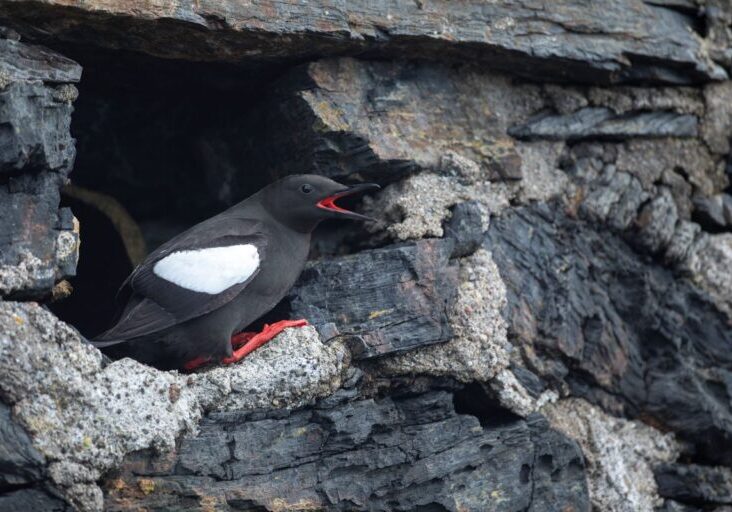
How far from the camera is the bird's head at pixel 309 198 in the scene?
5.36m

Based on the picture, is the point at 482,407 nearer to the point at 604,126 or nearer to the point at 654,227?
the point at 654,227

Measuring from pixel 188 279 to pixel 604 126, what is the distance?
244cm

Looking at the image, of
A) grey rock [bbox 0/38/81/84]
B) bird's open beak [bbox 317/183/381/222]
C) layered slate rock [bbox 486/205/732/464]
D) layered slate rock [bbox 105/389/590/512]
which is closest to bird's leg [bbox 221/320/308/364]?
layered slate rock [bbox 105/389/590/512]

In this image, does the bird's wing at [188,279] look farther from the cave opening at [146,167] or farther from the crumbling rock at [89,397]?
the cave opening at [146,167]

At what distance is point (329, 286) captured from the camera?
17.2ft

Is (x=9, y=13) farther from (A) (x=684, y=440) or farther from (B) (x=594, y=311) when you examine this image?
(A) (x=684, y=440)

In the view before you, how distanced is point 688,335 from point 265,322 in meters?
2.22

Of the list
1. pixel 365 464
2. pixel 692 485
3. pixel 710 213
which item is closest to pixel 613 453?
pixel 692 485

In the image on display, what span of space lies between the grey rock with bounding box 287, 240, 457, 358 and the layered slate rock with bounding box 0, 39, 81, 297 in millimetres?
1251

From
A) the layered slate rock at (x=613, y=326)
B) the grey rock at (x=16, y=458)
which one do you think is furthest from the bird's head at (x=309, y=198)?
the grey rock at (x=16, y=458)

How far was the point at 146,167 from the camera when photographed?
623 cm

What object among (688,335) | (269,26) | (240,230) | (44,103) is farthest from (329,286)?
(688,335)

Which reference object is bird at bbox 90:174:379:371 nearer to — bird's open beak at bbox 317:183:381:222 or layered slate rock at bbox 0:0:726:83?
bird's open beak at bbox 317:183:381:222

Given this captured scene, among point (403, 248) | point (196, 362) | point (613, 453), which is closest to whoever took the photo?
point (196, 362)
